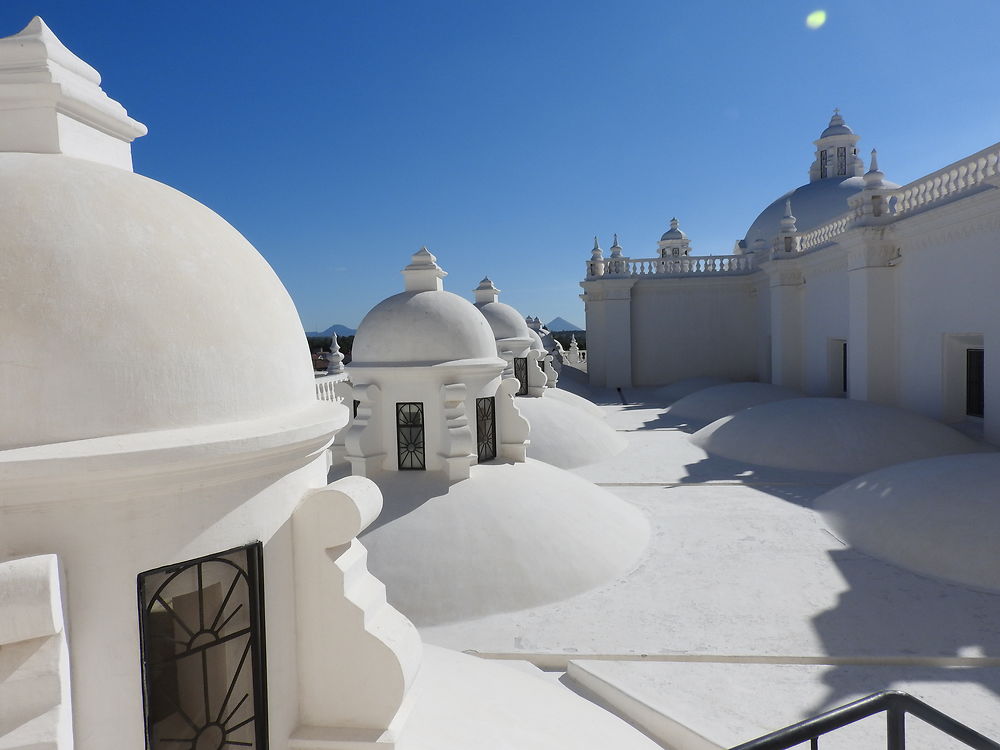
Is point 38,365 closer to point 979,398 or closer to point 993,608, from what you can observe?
point 993,608

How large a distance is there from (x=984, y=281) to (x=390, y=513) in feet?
38.9

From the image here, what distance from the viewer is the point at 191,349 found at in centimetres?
252

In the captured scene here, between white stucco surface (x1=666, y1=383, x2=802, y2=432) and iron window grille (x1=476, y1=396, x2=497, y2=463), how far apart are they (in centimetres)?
1304

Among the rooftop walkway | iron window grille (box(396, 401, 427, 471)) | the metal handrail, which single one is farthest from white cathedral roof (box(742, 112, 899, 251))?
the metal handrail

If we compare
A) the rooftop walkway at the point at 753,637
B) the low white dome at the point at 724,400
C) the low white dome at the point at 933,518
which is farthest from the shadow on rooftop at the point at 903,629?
the low white dome at the point at 724,400

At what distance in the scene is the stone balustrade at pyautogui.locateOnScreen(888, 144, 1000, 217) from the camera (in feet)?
38.8

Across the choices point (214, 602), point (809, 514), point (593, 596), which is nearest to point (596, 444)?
point (809, 514)

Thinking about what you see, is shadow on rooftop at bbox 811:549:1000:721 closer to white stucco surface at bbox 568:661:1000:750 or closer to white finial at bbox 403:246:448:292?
white stucco surface at bbox 568:661:1000:750

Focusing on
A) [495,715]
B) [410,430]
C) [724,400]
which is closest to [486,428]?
[410,430]

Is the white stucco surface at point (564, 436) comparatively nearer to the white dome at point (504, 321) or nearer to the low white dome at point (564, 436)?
the low white dome at point (564, 436)

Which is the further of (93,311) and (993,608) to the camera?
(993,608)

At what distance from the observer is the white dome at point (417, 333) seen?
8.16 m

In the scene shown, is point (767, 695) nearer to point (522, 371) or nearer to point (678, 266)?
point (522, 371)

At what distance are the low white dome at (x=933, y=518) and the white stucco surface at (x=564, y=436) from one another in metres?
5.44
